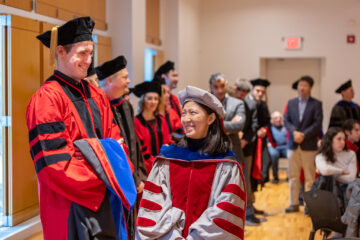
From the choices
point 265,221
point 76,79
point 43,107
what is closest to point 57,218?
point 43,107

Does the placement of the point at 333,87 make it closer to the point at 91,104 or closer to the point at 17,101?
the point at 17,101

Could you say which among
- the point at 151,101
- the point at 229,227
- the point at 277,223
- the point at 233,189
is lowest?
the point at 277,223

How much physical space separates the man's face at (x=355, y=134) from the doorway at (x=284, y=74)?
4.09m

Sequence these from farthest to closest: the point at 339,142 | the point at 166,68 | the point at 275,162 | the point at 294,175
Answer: the point at 275,162 → the point at 294,175 → the point at 166,68 → the point at 339,142

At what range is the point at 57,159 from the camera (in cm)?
232

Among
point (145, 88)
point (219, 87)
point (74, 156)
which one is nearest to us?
point (74, 156)

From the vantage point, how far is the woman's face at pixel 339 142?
5.23 metres

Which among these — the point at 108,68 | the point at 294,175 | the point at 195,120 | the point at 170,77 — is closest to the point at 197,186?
the point at 195,120

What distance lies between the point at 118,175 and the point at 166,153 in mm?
330

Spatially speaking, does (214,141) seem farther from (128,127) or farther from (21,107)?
(21,107)

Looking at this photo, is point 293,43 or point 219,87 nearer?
point 219,87

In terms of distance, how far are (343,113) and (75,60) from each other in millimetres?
5083

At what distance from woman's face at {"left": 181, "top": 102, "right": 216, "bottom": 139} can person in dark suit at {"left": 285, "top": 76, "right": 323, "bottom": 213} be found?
12.9 feet

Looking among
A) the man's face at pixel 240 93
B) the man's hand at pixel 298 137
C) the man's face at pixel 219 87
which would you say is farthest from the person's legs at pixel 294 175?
the man's face at pixel 219 87
